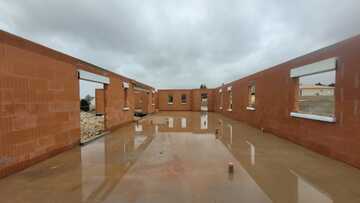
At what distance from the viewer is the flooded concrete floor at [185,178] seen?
2574 millimetres

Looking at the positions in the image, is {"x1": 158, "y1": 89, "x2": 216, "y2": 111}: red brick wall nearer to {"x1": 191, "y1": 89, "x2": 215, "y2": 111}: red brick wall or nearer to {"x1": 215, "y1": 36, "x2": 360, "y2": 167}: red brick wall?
Answer: {"x1": 191, "y1": 89, "x2": 215, "y2": 111}: red brick wall

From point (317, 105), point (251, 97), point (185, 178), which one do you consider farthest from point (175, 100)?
point (185, 178)

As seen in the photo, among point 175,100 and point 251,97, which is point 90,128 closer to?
point 251,97

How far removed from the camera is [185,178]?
321 cm

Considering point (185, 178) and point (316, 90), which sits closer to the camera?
point (185, 178)

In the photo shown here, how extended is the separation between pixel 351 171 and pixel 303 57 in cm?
341

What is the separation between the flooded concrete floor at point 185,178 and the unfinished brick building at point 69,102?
0.40 m

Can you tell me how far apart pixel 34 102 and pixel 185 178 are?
3.74m

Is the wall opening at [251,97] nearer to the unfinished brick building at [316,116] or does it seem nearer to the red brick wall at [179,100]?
the unfinished brick building at [316,116]

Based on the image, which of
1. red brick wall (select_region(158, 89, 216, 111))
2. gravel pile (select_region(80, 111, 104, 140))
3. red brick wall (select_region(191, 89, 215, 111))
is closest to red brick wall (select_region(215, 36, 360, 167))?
gravel pile (select_region(80, 111, 104, 140))

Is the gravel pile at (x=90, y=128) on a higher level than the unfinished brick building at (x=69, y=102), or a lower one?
lower

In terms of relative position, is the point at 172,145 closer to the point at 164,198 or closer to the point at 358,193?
the point at 164,198

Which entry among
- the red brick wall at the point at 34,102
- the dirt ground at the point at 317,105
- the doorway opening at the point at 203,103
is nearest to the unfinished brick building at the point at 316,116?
the dirt ground at the point at 317,105

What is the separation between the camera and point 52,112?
15.3 feet
